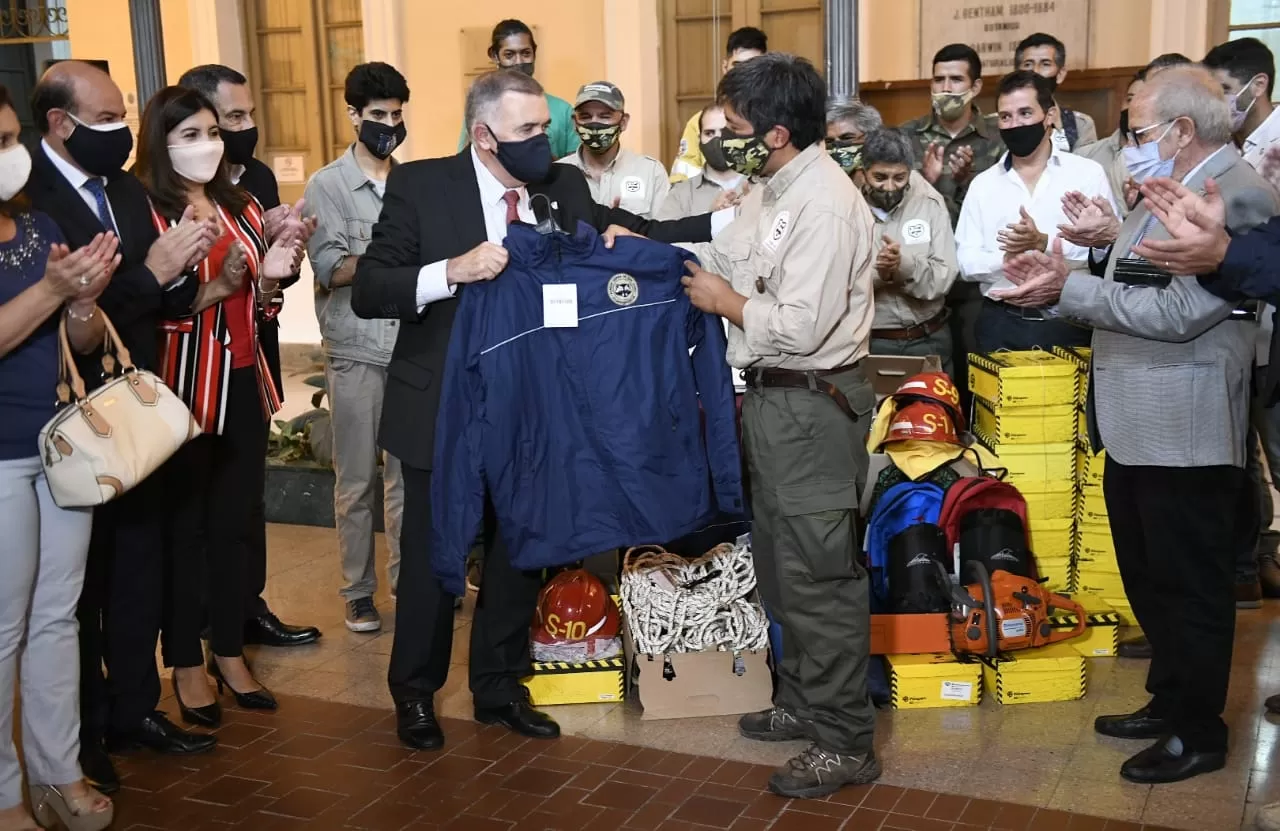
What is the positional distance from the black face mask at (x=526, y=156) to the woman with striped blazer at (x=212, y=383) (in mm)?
896

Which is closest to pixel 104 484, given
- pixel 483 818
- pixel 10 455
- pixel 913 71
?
pixel 10 455

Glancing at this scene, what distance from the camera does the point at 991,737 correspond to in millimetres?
4156

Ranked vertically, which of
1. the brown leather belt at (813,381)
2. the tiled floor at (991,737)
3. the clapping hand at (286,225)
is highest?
the clapping hand at (286,225)

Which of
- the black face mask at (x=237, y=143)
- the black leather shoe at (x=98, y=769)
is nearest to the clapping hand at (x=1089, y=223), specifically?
the black face mask at (x=237, y=143)

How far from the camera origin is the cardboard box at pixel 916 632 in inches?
174

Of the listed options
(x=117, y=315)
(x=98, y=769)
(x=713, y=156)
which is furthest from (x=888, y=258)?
(x=98, y=769)

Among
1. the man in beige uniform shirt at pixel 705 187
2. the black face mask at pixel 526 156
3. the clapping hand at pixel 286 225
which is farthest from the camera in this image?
the man in beige uniform shirt at pixel 705 187

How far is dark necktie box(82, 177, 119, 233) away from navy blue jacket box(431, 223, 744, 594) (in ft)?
3.36

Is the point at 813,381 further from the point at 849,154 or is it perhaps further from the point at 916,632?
the point at 849,154

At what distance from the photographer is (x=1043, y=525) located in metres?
5.06

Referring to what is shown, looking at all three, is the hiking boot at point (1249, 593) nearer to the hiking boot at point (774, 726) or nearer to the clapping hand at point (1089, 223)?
the clapping hand at point (1089, 223)

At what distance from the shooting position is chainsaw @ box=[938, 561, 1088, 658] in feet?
14.4

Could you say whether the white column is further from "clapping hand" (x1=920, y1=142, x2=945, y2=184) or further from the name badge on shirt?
the name badge on shirt

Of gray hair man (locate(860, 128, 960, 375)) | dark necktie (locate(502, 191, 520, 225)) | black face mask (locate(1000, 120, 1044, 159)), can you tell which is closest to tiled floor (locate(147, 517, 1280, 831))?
gray hair man (locate(860, 128, 960, 375))
